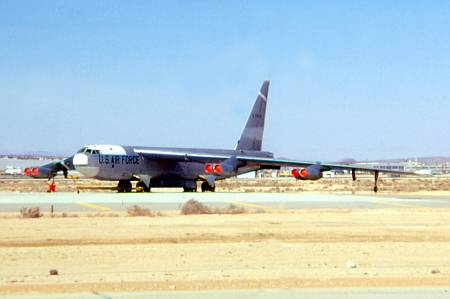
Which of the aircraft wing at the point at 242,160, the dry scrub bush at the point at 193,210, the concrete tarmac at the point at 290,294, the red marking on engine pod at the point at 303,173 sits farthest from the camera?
the aircraft wing at the point at 242,160

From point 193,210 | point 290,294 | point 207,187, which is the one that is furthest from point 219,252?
point 207,187

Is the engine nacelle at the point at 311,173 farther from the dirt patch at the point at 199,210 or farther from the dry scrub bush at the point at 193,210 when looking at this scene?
the dry scrub bush at the point at 193,210

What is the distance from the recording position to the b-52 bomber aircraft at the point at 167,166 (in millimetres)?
50375

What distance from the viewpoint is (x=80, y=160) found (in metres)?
49.9

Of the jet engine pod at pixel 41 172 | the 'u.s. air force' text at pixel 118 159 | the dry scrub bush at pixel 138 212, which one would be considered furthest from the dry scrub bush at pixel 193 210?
the jet engine pod at pixel 41 172

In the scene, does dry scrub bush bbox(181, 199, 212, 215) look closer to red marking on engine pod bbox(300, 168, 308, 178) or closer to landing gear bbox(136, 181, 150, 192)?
red marking on engine pod bbox(300, 168, 308, 178)

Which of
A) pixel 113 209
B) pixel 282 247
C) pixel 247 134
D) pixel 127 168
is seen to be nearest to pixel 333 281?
pixel 282 247

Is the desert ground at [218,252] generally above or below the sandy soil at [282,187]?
above

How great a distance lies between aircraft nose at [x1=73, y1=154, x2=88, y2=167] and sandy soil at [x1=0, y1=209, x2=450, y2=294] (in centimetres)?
2261

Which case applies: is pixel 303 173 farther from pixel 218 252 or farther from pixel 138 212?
pixel 218 252

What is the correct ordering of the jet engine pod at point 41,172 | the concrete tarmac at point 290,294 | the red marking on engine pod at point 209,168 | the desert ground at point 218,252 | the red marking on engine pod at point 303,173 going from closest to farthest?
the concrete tarmac at point 290,294
the desert ground at point 218,252
the red marking on engine pod at point 303,173
the red marking on engine pod at point 209,168
the jet engine pod at point 41,172

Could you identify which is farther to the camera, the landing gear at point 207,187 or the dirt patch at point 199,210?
the landing gear at point 207,187

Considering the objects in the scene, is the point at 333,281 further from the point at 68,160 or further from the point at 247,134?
the point at 247,134

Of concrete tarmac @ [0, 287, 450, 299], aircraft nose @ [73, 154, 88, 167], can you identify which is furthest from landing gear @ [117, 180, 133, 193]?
concrete tarmac @ [0, 287, 450, 299]
